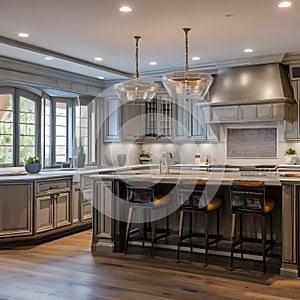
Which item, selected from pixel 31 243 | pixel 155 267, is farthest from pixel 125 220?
pixel 31 243

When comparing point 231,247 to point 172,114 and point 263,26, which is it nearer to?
point 263,26

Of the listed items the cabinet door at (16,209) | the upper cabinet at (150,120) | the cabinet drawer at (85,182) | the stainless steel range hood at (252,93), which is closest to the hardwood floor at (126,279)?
the cabinet door at (16,209)

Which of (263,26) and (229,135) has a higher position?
(263,26)

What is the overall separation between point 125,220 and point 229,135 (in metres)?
3.21

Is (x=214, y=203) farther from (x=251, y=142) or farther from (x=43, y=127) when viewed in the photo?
(x=43, y=127)

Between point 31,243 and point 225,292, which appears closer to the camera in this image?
point 225,292

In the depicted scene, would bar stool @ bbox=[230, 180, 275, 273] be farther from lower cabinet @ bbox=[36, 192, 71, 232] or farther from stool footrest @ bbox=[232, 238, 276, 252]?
lower cabinet @ bbox=[36, 192, 71, 232]

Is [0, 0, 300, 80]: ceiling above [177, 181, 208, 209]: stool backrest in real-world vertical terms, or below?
above

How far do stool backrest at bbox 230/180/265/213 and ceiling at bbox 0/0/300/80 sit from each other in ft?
5.98

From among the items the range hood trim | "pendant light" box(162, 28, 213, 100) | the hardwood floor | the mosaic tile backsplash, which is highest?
the range hood trim

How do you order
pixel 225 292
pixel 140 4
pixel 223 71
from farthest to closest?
1. pixel 223 71
2. pixel 140 4
3. pixel 225 292

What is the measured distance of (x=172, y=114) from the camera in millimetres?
8094

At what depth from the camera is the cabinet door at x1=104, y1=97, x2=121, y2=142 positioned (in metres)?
8.31

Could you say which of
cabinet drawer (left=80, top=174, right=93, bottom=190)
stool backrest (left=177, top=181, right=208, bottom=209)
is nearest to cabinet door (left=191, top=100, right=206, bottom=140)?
cabinet drawer (left=80, top=174, right=93, bottom=190)
